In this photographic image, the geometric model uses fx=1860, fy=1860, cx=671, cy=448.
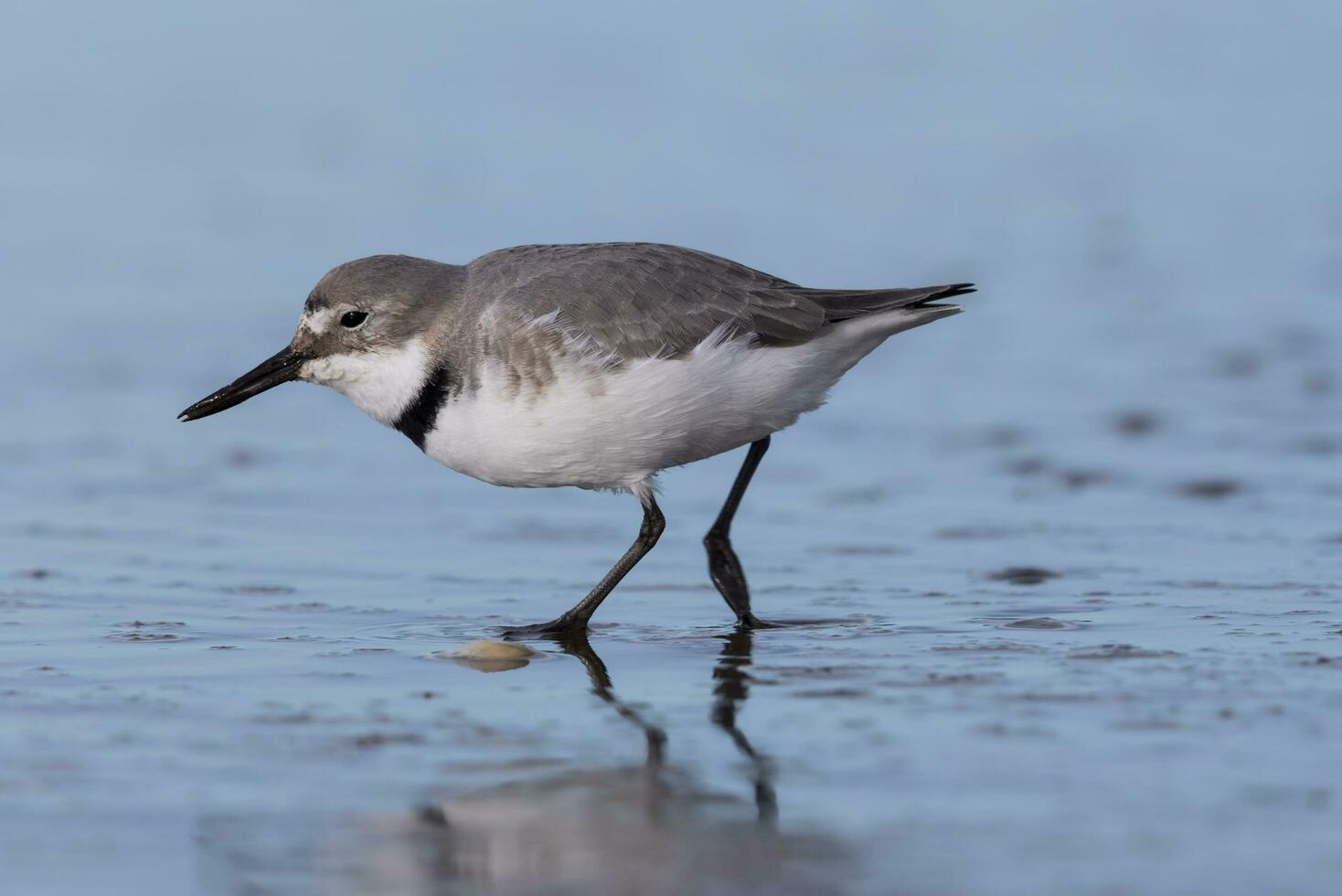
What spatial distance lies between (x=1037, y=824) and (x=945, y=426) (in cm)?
600

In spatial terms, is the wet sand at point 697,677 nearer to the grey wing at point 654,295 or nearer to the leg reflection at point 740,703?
the leg reflection at point 740,703

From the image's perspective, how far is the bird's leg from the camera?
6.12m

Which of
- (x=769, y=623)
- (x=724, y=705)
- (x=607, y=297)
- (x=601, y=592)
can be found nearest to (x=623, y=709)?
(x=724, y=705)

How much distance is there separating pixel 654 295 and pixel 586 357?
0.42 metres

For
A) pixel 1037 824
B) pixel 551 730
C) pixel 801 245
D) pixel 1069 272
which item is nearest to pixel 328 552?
pixel 551 730

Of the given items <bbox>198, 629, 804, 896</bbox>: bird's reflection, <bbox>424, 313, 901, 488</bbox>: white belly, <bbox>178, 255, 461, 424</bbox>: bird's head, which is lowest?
<bbox>198, 629, 804, 896</bbox>: bird's reflection

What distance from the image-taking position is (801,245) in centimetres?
1340

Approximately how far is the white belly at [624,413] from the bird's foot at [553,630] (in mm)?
Answer: 463

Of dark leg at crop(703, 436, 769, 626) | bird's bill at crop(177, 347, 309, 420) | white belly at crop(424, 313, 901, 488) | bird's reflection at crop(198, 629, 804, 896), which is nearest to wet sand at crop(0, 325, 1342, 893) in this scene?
bird's reflection at crop(198, 629, 804, 896)

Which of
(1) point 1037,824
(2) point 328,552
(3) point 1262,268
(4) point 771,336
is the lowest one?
(1) point 1037,824

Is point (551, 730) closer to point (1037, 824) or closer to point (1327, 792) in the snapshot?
point (1037, 824)

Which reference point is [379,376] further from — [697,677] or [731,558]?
[697,677]

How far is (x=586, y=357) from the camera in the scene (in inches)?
237

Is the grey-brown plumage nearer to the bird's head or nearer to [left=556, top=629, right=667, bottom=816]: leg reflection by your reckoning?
the bird's head
